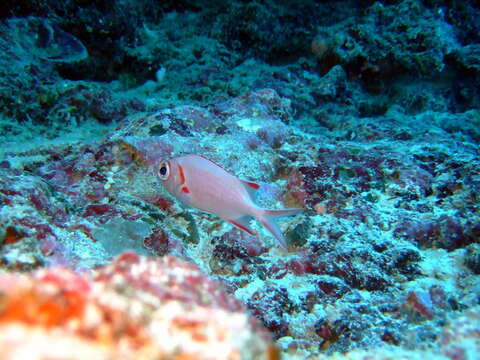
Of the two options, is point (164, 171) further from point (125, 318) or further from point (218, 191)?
point (125, 318)

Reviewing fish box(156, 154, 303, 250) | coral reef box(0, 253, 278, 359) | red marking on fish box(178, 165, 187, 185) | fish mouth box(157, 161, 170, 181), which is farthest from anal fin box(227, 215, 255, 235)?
coral reef box(0, 253, 278, 359)

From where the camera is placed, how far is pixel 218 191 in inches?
86.0

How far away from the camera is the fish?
215 centimetres

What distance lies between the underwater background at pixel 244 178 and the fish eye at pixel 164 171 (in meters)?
0.41

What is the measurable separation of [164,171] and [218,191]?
48 cm

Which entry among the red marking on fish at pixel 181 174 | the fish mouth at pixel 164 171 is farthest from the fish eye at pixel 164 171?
the red marking on fish at pixel 181 174

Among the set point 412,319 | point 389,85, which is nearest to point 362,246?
point 412,319

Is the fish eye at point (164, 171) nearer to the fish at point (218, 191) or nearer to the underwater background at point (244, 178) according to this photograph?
the fish at point (218, 191)

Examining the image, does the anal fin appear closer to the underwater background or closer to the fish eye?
the underwater background

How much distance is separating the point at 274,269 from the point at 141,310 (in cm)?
190

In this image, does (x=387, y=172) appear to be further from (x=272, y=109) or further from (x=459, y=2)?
(x=459, y=2)

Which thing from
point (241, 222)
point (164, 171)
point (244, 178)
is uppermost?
point (164, 171)

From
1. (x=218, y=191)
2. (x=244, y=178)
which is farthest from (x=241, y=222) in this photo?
(x=244, y=178)

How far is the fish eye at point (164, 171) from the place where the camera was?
7.65 ft
